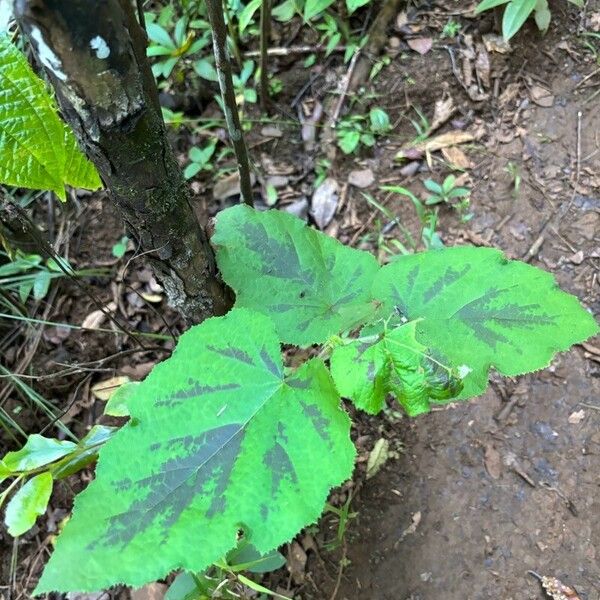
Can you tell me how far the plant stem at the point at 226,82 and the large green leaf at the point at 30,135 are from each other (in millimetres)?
507

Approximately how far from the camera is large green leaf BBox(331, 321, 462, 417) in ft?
3.14

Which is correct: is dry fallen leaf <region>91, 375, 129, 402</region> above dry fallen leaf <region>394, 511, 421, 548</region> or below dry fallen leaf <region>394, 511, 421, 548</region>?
above

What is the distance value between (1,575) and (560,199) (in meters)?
2.27

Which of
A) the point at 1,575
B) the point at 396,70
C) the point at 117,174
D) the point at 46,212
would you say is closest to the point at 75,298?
the point at 46,212

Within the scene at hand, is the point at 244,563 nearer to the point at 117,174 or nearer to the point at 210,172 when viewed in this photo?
the point at 117,174

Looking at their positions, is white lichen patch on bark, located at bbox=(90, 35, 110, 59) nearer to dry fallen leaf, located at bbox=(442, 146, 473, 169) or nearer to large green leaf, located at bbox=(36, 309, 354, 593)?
large green leaf, located at bbox=(36, 309, 354, 593)

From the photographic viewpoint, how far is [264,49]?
2254 mm

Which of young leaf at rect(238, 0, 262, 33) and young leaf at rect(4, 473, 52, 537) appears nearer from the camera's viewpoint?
young leaf at rect(4, 473, 52, 537)

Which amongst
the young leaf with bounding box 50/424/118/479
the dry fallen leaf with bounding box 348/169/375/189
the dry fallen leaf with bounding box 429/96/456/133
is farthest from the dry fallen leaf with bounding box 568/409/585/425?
the young leaf with bounding box 50/424/118/479

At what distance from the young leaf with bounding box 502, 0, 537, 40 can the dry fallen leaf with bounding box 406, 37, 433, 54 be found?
32 cm

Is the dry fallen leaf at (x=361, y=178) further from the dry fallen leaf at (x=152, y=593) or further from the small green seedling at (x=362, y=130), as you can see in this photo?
the dry fallen leaf at (x=152, y=593)

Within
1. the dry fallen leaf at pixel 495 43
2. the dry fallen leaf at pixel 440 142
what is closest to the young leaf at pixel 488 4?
the dry fallen leaf at pixel 495 43

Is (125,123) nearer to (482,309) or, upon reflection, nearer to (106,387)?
(482,309)

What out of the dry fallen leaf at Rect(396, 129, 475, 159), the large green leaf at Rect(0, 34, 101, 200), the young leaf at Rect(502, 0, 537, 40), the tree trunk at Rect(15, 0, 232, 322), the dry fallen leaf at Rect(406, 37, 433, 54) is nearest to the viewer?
the tree trunk at Rect(15, 0, 232, 322)
